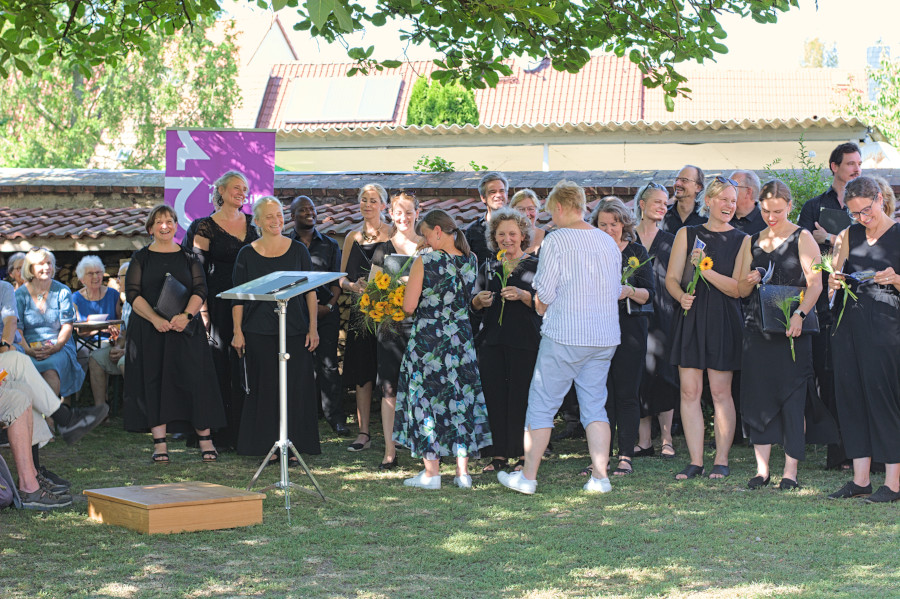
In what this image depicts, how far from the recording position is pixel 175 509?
569 centimetres

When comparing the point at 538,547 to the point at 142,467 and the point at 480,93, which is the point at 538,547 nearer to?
the point at 142,467

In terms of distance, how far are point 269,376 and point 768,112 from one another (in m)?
29.3

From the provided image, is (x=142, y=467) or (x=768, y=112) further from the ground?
(x=768, y=112)

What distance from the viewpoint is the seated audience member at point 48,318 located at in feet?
31.0

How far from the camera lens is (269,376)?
309 inches

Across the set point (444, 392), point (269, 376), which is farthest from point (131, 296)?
point (444, 392)

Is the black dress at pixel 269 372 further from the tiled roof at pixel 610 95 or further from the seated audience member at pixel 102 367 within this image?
the tiled roof at pixel 610 95

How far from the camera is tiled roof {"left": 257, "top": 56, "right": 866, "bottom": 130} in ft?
99.3

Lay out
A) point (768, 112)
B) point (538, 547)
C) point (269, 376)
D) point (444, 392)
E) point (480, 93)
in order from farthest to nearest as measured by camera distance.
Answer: point (768, 112)
point (480, 93)
point (269, 376)
point (444, 392)
point (538, 547)

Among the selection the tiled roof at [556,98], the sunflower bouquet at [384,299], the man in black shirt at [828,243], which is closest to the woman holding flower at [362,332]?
the sunflower bouquet at [384,299]

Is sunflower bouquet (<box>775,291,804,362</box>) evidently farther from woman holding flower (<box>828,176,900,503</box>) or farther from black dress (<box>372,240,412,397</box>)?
black dress (<box>372,240,412,397</box>)

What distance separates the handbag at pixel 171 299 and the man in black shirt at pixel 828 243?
469 centimetres

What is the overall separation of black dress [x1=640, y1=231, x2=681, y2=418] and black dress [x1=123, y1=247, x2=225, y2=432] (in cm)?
331

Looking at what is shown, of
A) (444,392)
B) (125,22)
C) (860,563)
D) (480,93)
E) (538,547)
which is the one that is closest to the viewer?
(860,563)
